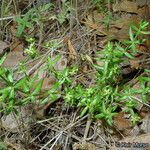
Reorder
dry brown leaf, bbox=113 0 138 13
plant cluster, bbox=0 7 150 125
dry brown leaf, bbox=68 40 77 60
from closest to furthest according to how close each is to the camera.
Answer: plant cluster, bbox=0 7 150 125, dry brown leaf, bbox=68 40 77 60, dry brown leaf, bbox=113 0 138 13

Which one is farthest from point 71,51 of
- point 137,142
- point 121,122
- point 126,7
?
point 137,142

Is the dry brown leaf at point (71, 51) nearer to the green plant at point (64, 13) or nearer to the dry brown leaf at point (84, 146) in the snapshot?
the green plant at point (64, 13)

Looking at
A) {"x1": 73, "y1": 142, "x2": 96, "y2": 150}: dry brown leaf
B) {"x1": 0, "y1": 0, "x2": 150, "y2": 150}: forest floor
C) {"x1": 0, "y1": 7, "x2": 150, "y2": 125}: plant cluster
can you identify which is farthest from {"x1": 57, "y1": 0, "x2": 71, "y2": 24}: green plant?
{"x1": 73, "y1": 142, "x2": 96, "y2": 150}: dry brown leaf

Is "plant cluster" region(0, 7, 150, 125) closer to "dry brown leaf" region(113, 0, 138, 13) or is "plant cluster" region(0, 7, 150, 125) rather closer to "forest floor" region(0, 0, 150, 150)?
"forest floor" region(0, 0, 150, 150)

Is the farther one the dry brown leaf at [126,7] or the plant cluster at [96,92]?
the dry brown leaf at [126,7]

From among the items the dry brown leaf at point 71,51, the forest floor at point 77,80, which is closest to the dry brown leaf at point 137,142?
the forest floor at point 77,80

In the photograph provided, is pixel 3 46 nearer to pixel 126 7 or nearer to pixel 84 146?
pixel 126 7

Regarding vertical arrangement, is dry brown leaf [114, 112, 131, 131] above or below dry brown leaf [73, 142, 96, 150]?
above

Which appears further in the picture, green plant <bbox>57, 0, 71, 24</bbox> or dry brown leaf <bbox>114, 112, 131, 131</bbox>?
green plant <bbox>57, 0, 71, 24</bbox>

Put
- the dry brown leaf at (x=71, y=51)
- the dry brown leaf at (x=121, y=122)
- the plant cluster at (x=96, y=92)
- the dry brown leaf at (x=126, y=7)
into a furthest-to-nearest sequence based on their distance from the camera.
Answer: the dry brown leaf at (x=126, y=7) → the dry brown leaf at (x=71, y=51) → the dry brown leaf at (x=121, y=122) → the plant cluster at (x=96, y=92)
